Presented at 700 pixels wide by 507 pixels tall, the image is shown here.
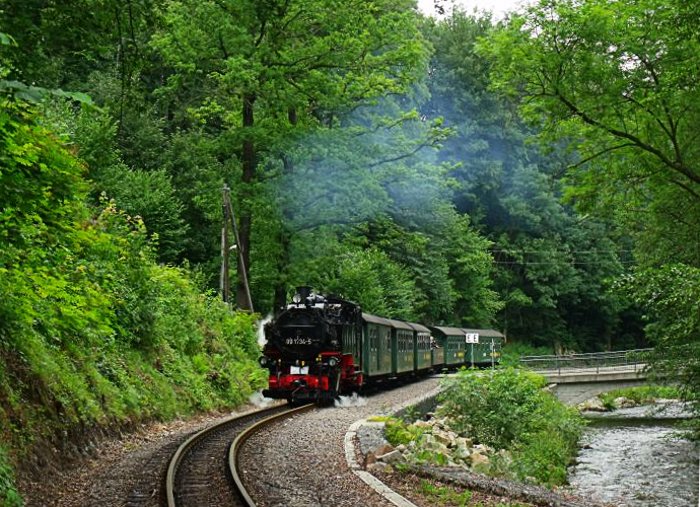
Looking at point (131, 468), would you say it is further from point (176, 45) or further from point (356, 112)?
point (356, 112)

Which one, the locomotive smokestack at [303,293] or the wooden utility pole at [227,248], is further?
the wooden utility pole at [227,248]

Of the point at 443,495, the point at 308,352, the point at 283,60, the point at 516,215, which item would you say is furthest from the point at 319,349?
the point at 516,215

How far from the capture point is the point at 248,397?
904 inches

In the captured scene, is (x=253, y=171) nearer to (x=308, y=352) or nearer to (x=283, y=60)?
(x=283, y=60)

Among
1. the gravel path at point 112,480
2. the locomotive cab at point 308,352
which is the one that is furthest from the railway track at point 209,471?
the locomotive cab at point 308,352

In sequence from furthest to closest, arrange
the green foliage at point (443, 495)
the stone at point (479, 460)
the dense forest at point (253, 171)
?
the stone at point (479, 460) < the green foliage at point (443, 495) < the dense forest at point (253, 171)

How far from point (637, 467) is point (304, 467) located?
499 inches

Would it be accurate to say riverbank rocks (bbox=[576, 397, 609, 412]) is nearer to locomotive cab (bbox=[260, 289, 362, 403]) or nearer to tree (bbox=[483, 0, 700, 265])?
locomotive cab (bbox=[260, 289, 362, 403])

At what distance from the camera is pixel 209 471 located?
10.7 meters

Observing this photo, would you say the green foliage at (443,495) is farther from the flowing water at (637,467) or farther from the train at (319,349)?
the train at (319,349)

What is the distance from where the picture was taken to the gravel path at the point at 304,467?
922 centimetres

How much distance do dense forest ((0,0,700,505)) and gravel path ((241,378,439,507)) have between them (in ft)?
9.08

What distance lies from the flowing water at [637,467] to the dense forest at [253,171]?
234 cm

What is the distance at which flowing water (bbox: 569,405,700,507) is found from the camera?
1648cm
